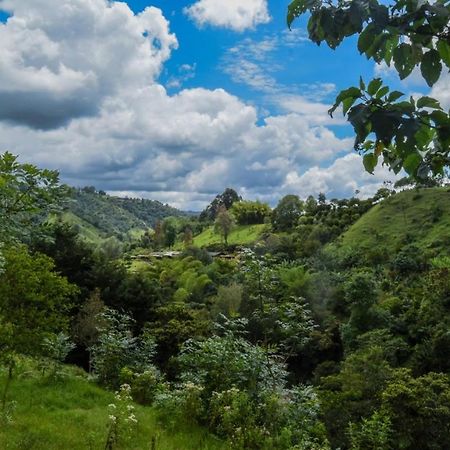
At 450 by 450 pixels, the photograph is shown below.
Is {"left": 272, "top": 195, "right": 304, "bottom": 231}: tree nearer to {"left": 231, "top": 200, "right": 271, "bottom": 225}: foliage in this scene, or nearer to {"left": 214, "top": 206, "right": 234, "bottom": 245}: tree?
{"left": 214, "top": 206, "right": 234, "bottom": 245}: tree

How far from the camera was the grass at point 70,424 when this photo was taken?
7.79 metres

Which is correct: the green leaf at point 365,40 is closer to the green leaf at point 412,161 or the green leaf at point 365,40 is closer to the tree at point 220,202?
the green leaf at point 412,161

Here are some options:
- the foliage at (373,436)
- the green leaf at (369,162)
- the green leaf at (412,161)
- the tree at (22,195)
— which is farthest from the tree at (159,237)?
the green leaf at (412,161)

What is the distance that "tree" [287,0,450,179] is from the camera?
1451 mm

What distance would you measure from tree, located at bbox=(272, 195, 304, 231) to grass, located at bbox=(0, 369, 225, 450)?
76.8 m

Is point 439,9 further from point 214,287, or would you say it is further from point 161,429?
point 214,287

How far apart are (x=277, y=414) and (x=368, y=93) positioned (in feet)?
21.7

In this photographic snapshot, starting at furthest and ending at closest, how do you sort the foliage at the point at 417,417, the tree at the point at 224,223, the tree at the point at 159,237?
the tree at the point at 159,237 < the tree at the point at 224,223 < the foliage at the point at 417,417

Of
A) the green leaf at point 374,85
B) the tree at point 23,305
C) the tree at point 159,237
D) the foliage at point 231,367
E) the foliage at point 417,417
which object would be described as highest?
the tree at point 159,237

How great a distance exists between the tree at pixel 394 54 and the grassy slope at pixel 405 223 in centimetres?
5609

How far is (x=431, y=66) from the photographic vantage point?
1564 millimetres

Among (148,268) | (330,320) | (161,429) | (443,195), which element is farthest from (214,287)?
(161,429)

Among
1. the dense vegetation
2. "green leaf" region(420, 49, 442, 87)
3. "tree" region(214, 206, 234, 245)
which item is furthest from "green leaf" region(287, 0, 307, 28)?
"tree" region(214, 206, 234, 245)

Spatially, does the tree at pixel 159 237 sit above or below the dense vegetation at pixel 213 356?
above
